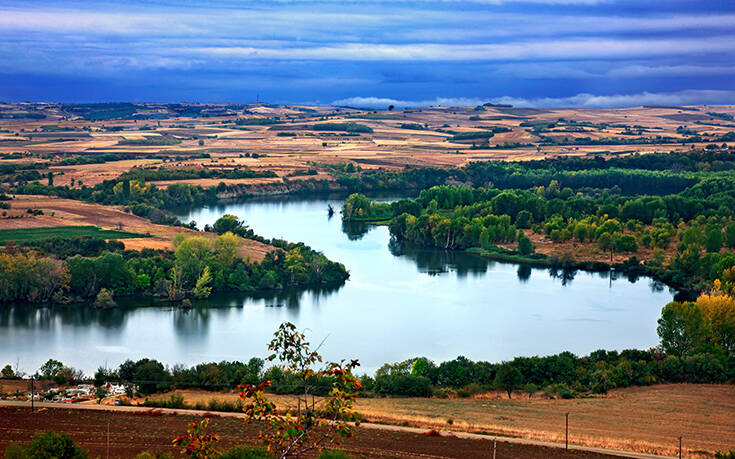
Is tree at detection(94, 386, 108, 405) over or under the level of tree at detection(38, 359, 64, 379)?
under

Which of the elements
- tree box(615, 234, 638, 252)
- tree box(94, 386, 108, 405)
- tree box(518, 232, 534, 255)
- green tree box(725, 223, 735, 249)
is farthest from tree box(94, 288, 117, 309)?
green tree box(725, 223, 735, 249)

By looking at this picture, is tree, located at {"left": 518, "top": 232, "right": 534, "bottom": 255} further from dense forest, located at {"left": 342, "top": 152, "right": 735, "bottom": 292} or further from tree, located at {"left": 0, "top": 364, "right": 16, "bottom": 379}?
tree, located at {"left": 0, "top": 364, "right": 16, "bottom": 379}

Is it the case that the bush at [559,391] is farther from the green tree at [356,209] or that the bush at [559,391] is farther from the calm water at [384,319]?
the green tree at [356,209]

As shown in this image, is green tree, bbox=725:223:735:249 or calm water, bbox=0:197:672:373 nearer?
calm water, bbox=0:197:672:373

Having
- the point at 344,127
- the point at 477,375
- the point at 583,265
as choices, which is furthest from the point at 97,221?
the point at 344,127

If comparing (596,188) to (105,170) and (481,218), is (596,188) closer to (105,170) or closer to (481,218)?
(481,218)

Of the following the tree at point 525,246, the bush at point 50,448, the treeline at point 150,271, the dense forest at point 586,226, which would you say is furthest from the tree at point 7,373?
the tree at point 525,246

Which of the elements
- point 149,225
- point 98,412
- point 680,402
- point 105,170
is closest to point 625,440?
point 680,402
